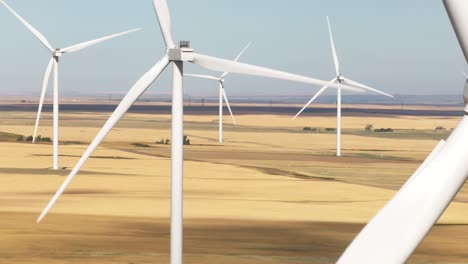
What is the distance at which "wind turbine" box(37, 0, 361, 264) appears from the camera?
2280cm

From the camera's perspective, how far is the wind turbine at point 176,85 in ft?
74.8

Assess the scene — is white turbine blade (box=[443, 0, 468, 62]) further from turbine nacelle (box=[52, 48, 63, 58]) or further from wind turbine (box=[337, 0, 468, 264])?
turbine nacelle (box=[52, 48, 63, 58])

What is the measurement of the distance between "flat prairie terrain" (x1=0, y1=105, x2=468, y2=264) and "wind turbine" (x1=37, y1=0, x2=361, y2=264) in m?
10.3

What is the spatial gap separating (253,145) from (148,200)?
253 ft

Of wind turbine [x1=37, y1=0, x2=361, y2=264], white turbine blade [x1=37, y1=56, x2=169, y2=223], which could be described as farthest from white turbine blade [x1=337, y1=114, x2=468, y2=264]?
white turbine blade [x1=37, y1=56, x2=169, y2=223]

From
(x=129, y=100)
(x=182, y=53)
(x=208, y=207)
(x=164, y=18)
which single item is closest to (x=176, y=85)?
(x=182, y=53)

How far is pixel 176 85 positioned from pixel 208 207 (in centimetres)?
3069

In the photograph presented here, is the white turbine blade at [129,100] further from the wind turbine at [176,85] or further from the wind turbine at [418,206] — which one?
the wind turbine at [418,206]

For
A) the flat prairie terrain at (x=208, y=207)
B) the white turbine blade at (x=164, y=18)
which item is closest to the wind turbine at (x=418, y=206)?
the white turbine blade at (x=164, y=18)

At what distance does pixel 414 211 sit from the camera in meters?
11.1

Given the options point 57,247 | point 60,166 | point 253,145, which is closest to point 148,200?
point 57,247

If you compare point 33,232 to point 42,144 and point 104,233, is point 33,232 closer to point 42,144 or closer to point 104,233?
point 104,233

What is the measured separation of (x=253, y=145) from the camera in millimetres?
134500

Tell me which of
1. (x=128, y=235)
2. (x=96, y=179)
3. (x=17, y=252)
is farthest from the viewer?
(x=96, y=179)
